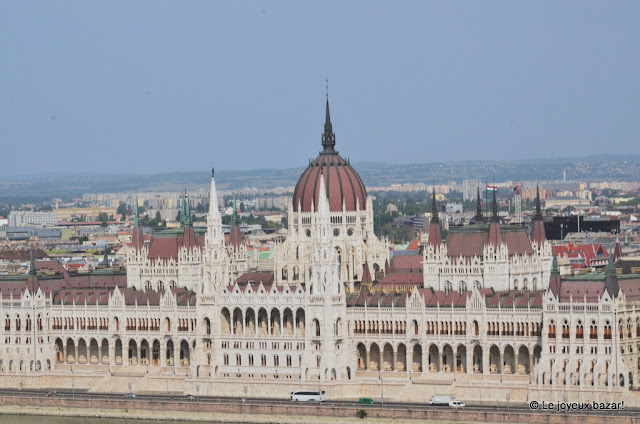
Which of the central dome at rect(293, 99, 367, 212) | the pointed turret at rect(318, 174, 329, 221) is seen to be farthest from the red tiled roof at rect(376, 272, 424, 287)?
the pointed turret at rect(318, 174, 329, 221)

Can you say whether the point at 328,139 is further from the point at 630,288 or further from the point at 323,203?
the point at 630,288

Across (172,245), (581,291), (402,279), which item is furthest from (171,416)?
(172,245)

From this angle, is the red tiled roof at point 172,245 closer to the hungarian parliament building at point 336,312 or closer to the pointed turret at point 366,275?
the hungarian parliament building at point 336,312

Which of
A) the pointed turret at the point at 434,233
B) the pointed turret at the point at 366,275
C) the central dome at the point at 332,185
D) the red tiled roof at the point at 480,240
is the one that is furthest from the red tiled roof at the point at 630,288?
the central dome at the point at 332,185

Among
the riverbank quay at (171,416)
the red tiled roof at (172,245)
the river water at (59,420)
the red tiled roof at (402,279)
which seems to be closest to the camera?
the riverbank quay at (171,416)

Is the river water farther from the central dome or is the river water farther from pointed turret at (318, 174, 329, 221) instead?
the central dome

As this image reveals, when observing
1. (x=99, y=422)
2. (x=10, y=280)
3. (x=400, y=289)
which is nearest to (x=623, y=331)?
(x=400, y=289)
